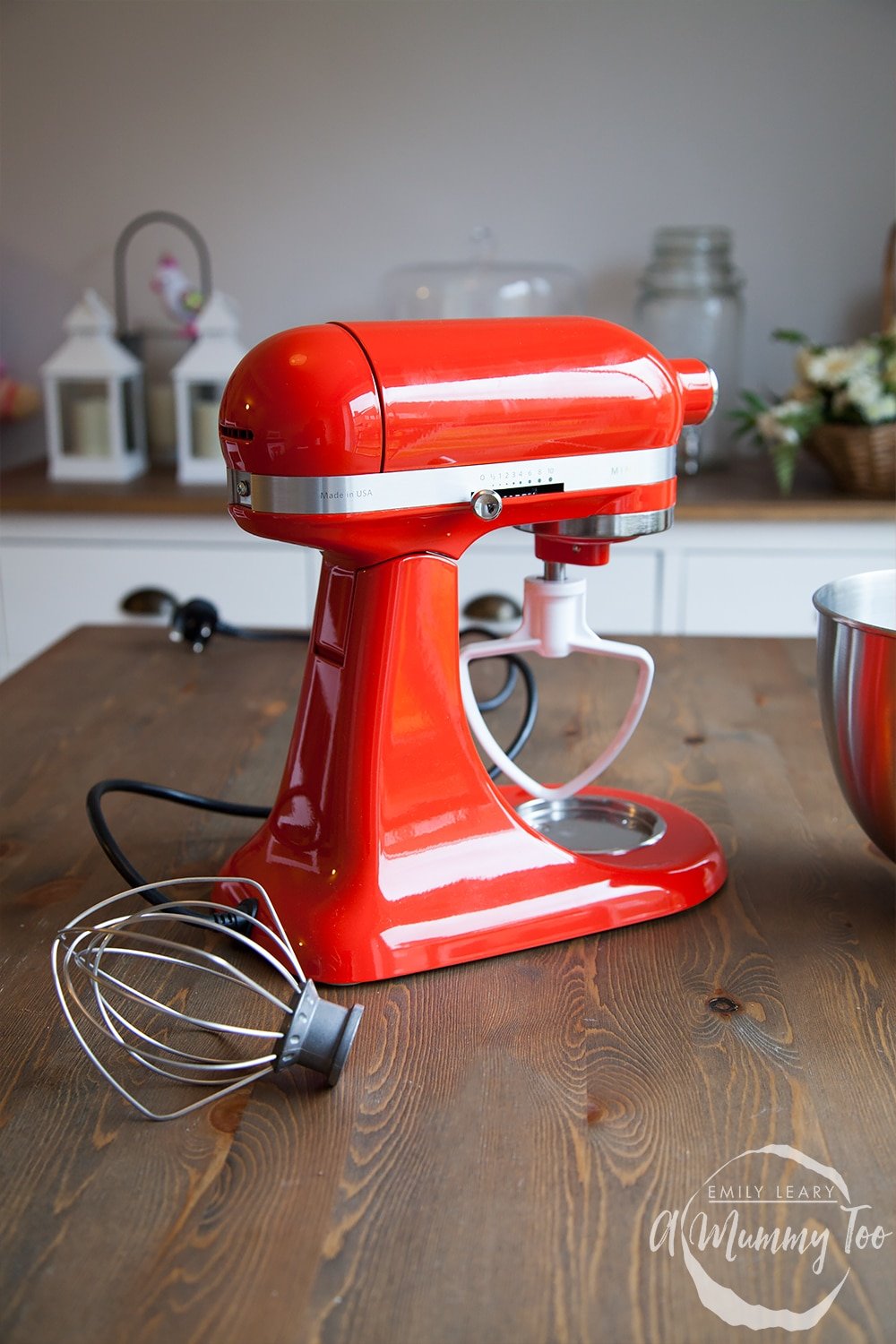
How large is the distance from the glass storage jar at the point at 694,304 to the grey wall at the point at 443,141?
114 mm

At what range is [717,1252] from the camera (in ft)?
1.43

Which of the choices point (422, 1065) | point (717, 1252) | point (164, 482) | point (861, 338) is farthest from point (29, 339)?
point (717, 1252)

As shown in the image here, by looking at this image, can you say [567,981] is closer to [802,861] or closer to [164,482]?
[802,861]

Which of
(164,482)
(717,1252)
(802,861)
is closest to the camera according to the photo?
(717,1252)

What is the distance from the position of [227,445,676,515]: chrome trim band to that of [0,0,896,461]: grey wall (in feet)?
5.17

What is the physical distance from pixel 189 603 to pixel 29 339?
49.8 inches

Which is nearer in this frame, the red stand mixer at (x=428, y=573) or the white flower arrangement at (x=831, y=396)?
the red stand mixer at (x=428, y=573)


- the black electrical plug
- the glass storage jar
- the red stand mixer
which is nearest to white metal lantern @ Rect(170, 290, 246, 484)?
the glass storage jar

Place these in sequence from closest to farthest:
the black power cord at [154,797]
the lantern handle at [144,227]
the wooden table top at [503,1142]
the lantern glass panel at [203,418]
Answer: the wooden table top at [503,1142], the black power cord at [154,797], the lantern glass panel at [203,418], the lantern handle at [144,227]

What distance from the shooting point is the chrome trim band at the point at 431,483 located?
57 centimetres

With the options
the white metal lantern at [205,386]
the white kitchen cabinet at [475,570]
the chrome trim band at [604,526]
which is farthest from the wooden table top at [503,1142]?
the white metal lantern at [205,386]

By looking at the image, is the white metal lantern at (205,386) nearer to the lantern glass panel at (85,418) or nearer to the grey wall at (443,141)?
the lantern glass panel at (85,418)

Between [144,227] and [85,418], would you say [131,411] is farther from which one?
[144,227]

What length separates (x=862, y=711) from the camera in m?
0.63
